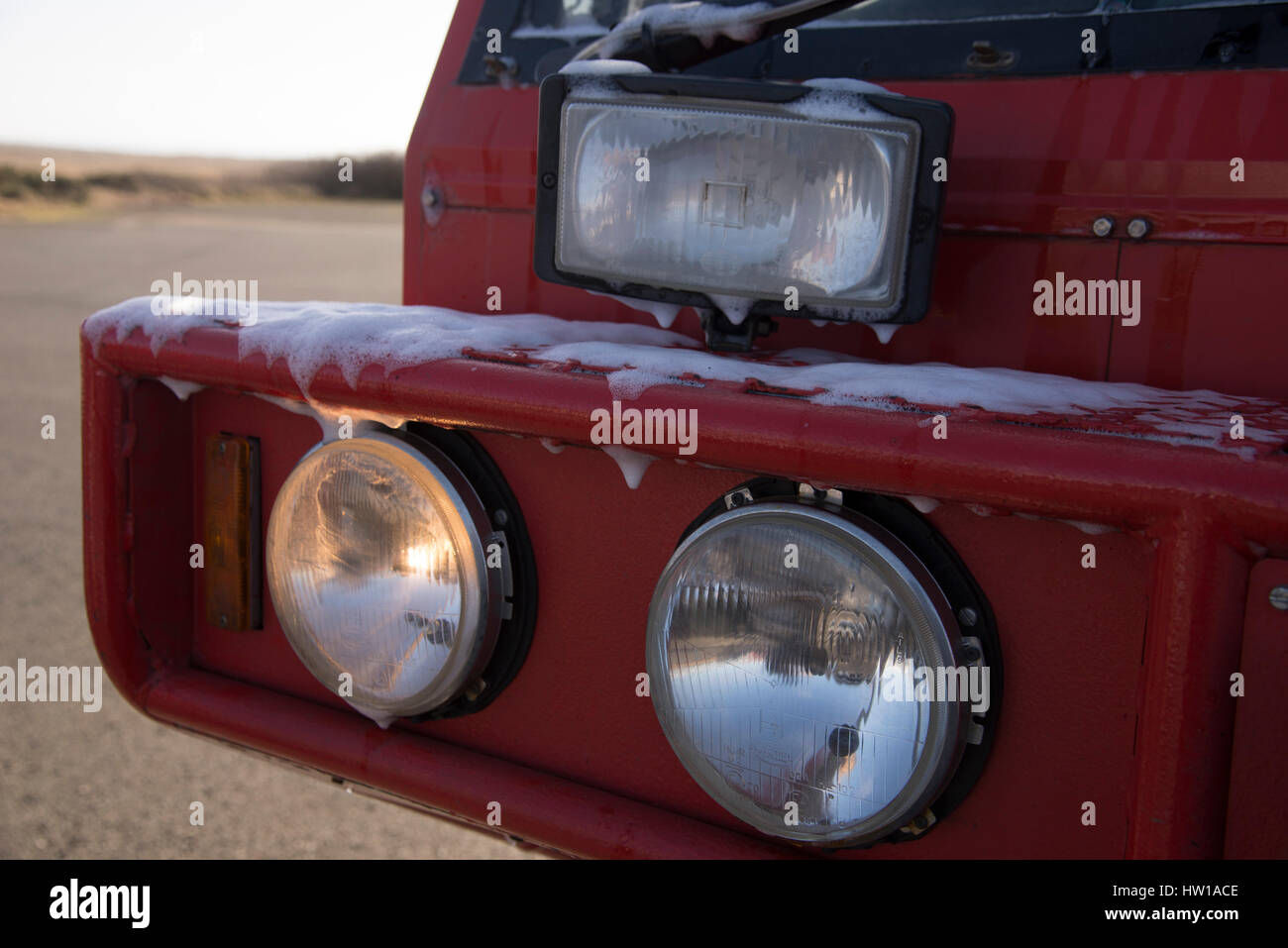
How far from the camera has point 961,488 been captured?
0.95m

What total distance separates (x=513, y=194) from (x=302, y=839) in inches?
61.9

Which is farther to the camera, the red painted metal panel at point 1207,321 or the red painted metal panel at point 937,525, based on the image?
the red painted metal panel at point 1207,321

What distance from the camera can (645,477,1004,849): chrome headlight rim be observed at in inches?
40.8

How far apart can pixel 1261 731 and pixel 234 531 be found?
121 centimetres

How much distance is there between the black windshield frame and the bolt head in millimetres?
607

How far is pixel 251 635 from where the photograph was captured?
1.60 metres

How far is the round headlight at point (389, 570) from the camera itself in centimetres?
128

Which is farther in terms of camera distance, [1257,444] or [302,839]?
[302,839]

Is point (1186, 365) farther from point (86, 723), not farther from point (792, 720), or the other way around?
point (86, 723)
